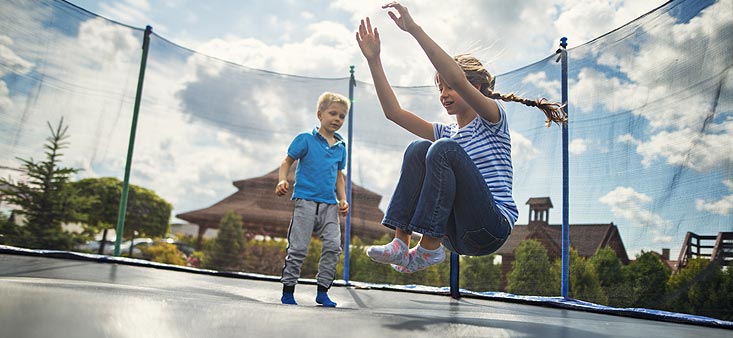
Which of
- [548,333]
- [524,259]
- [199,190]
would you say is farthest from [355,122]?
[548,333]

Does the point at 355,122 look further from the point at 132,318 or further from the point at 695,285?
the point at 132,318

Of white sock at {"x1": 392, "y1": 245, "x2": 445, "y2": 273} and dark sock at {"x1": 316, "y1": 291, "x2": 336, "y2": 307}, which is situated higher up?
white sock at {"x1": 392, "y1": 245, "x2": 445, "y2": 273}

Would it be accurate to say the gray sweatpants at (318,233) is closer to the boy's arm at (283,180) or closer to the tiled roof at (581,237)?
the boy's arm at (283,180)

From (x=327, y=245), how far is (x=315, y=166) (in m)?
0.35

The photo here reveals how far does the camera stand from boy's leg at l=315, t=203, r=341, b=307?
1.94 meters

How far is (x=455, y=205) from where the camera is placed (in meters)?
1.24

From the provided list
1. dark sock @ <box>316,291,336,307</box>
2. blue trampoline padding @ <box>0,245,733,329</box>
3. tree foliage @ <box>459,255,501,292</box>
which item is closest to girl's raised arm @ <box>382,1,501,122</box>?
dark sock @ <box>316,291,336,307</box>

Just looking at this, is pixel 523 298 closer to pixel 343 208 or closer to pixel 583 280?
pixel 583 280

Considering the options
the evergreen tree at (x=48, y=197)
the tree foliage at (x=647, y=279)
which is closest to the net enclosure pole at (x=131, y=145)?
the evergreen tree at (x=48, y=197)

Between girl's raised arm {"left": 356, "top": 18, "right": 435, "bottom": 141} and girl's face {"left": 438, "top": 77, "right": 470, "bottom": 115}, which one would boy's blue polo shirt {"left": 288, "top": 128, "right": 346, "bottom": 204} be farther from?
girl's face {"left": 438, "top": 77, "right": 470, "bottom": 115}

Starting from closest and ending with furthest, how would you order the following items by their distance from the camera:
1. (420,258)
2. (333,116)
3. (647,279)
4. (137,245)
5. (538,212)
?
(420,258), (333,116), (647,279), (538,212), (137,245)

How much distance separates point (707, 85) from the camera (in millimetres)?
2297

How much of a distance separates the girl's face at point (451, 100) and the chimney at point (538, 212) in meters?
1.77

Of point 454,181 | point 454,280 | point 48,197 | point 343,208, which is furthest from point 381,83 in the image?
point 48,197
